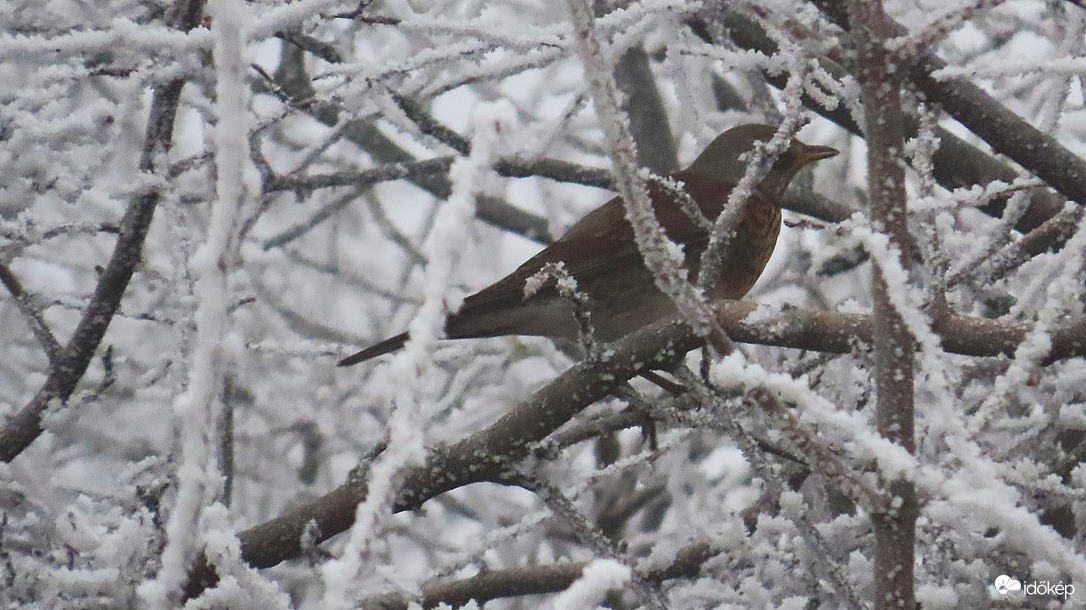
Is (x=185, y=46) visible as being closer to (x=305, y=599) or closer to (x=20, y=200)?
(x=20, y=200)

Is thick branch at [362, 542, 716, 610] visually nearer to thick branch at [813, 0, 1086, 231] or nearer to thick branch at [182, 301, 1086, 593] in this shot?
thick branch at [182, 301, 1086, 593]

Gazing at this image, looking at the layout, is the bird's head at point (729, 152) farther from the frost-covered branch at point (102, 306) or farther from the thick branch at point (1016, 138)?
the frost-covered branch at point (102, 306)

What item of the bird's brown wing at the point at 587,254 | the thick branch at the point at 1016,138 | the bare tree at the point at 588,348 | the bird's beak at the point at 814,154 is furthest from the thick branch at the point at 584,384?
the bird's beak at the point at 814,154

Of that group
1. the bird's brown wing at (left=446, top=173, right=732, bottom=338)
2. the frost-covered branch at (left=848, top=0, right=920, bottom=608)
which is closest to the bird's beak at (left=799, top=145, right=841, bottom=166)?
the bird's brown wing at (left=446, top=173, right=732, bottom=338)

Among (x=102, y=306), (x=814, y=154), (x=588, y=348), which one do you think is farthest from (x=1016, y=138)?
(x=102, y=306)

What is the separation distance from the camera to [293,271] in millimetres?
8328

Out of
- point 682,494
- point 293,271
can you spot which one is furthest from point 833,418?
point 293,271

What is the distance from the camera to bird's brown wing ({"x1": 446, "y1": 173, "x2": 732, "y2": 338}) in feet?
14.6

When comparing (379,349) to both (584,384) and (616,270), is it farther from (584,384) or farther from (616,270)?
(584,384)

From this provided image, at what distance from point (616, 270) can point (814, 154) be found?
1184mm

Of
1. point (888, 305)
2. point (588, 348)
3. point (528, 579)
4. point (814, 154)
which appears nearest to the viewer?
point (888, 305)

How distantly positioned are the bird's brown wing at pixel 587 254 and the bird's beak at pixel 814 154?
34 cm

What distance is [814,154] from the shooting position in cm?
537

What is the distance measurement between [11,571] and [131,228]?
3.45 feet
